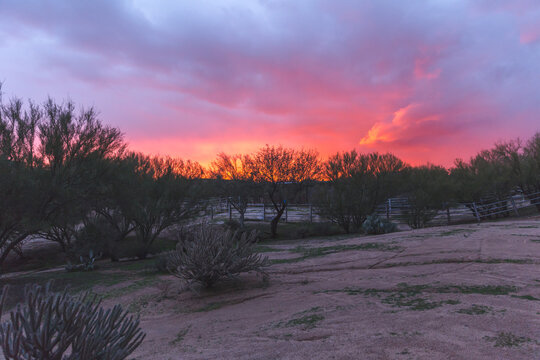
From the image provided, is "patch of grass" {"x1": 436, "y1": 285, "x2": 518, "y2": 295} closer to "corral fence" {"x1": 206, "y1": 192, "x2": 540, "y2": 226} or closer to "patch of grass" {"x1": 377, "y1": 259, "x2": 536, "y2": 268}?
"patch of grass" {"x1": 377, "y1": 259, "x2": 536, "y2": 268}

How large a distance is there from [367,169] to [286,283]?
18.5 metres

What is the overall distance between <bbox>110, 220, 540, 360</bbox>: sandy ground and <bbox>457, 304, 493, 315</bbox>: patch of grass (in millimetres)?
11

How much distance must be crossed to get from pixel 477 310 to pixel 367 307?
4.79ft

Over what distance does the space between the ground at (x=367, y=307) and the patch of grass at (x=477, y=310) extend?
1cm

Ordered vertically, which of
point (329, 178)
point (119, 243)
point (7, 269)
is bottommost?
point (7, 269)

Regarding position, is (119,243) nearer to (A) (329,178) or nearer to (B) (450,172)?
(A) (329,178)

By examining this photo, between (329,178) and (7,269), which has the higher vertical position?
(329,178)

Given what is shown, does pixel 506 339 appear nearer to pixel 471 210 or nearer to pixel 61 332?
pixel 61 332

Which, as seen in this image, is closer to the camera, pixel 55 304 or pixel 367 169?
pixel 55 304

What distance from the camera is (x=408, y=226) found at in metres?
23.5

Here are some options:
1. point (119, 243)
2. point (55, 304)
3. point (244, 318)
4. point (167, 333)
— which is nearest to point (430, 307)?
point (244, 318)

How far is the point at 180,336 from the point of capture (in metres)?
5.25

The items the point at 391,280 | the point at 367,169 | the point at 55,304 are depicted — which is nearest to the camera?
the point at 55,304

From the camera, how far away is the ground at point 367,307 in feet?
11.8
